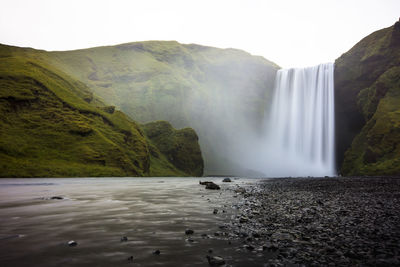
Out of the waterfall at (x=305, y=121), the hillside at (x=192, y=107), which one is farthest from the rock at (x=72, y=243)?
the hillside at (x=192, y=107)

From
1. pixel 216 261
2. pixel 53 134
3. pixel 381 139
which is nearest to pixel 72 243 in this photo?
pixel 216 261

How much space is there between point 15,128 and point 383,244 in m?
91.8

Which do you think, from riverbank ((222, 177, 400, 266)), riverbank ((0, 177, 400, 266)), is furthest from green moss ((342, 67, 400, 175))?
riverbank ((0, 177, 400, 266))

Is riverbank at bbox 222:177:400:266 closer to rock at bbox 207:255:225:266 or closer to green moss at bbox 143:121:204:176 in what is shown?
rock at bbox 207:255:225:266

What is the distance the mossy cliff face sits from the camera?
6053 cm

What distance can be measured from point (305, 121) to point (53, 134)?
4025 inches

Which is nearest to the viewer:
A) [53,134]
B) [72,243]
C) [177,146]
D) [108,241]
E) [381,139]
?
[72,243]

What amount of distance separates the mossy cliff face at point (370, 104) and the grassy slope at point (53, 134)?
7402 centimetres

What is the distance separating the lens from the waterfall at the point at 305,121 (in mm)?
100812

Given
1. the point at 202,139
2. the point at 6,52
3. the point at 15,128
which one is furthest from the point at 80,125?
the point at 202,139

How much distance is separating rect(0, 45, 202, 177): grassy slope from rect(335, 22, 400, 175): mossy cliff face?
7402 cm

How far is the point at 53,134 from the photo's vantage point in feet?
260

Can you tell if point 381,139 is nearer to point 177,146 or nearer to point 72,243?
point 72,243

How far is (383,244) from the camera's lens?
5777mm
